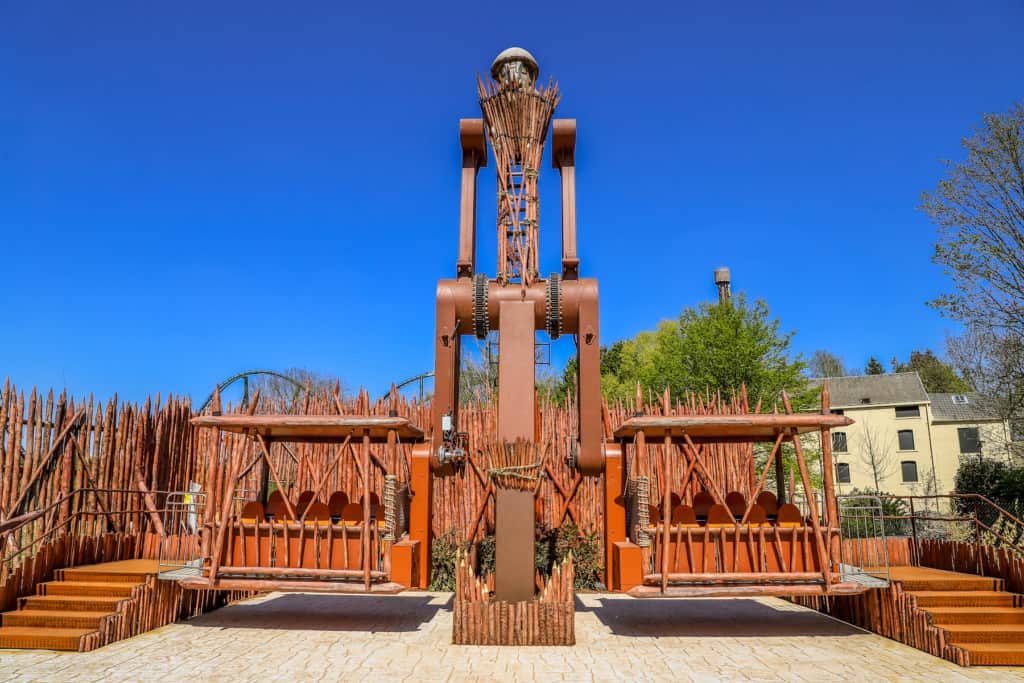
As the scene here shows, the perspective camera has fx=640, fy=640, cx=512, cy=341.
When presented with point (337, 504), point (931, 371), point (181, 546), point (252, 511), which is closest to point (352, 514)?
point (337, 504)

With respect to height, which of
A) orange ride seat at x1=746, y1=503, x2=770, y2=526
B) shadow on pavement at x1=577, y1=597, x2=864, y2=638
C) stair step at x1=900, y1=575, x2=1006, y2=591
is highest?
orange ride seat at x1=746, y1=503, x2=770, y2=526

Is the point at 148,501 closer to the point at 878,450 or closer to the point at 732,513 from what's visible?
the point at 732,513

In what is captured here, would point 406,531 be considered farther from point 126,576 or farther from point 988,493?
point 988,493

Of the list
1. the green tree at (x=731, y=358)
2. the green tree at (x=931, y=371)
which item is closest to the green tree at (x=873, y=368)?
the green tree at (x=931, y=371)

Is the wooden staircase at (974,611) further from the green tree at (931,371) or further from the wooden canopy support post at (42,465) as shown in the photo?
the green tree at (931,371)

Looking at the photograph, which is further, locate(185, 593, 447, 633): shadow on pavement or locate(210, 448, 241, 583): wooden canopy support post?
locate(185, 593, 447, 633): shadow on pavement

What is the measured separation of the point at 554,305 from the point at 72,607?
21.7ft

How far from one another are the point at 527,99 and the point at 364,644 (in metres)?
6.91

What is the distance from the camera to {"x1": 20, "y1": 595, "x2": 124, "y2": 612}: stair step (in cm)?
737

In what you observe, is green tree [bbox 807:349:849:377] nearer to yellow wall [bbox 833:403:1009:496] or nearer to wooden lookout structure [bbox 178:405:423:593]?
yellow wall [bbox 833:403:1009:496]

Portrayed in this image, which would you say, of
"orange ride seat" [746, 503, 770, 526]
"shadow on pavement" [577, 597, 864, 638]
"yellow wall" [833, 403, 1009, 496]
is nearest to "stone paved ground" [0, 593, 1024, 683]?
"shadow on pavement" [577, 597, 864, 638]

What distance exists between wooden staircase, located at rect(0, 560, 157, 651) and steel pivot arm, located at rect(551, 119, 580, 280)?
6.48m

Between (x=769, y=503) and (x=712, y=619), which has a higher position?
(x=769, y=503)

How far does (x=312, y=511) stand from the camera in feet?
27.2
